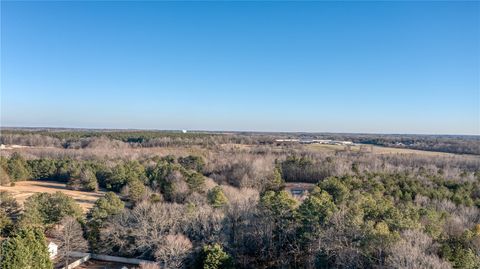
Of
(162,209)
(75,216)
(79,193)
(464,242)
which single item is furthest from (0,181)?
(464,242)

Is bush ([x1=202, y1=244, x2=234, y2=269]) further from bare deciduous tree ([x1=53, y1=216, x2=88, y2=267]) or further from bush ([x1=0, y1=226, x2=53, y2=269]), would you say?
bare deciduous tree ([x1=53, y1=216, x2=88, y2=267])

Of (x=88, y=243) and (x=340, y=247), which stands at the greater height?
(x=340, y=247)

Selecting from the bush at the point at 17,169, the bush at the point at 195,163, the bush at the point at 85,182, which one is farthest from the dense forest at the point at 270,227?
the bush at the point at 17,169

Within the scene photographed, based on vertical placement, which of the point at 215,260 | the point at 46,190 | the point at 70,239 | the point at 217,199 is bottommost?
the point at 46,190

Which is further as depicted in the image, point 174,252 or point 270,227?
point 270,227

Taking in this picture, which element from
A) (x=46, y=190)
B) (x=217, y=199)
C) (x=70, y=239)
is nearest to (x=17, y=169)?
(x=46, y=190)

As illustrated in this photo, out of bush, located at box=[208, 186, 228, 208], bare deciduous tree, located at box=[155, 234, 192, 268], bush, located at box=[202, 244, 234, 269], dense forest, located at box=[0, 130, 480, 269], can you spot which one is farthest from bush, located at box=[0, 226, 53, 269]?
bush, located at box=[208, 186, 228, 208]

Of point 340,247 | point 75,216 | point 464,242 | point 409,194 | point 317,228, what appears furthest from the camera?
point 409,194

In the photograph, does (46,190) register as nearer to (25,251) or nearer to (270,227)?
(25,251)

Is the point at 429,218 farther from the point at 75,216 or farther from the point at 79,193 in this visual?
the point at 79,193

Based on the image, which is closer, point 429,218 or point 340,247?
point 340,247
